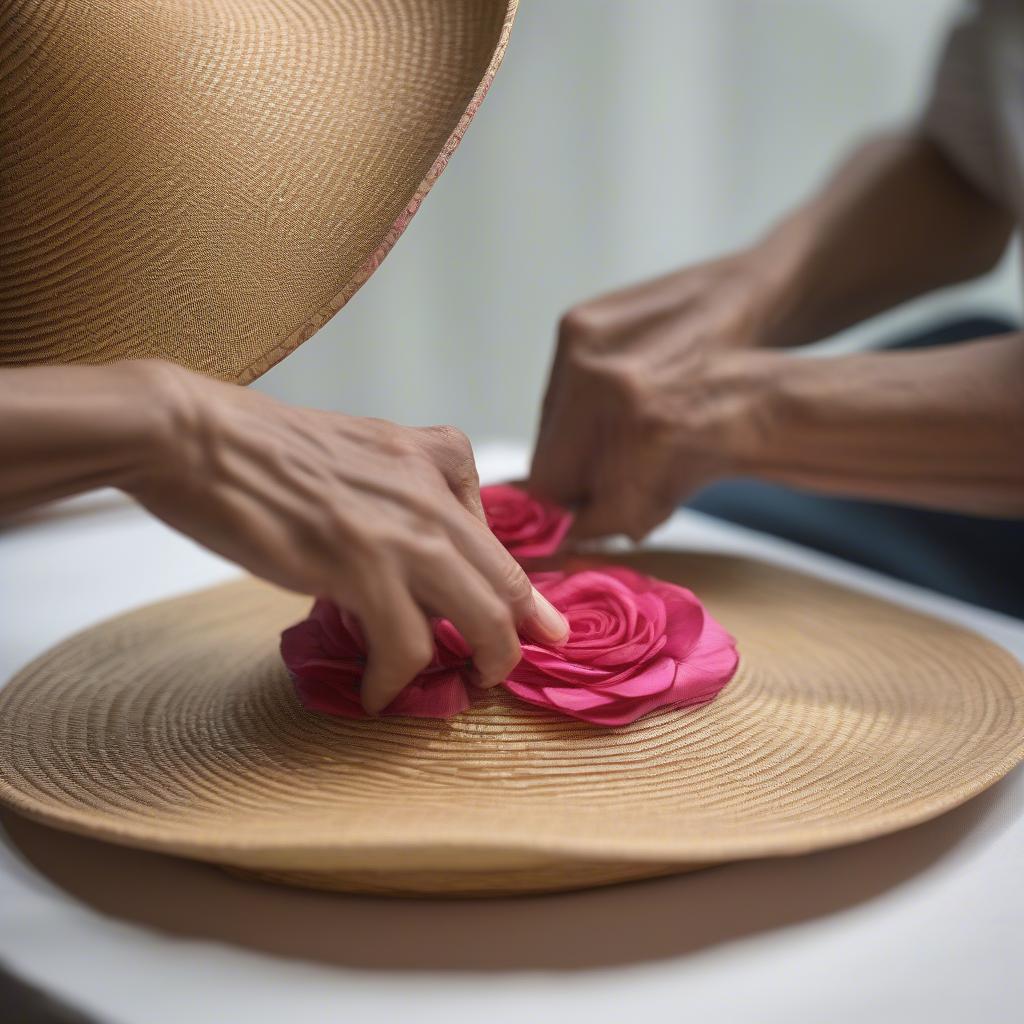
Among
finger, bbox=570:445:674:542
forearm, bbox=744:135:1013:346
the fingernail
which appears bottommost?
finger, bbox=570:445:674:542

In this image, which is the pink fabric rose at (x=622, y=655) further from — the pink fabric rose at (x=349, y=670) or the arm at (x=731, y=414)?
the arm at (x=731, y=414)

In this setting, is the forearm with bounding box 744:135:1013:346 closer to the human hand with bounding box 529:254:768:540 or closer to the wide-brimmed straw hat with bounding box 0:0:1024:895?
the human hand with bounding box 529:254:768:540

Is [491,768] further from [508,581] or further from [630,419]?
[630,419]

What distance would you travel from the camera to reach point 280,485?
569mm

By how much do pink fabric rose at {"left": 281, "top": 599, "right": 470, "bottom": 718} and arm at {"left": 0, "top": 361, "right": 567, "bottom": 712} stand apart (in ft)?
0.15

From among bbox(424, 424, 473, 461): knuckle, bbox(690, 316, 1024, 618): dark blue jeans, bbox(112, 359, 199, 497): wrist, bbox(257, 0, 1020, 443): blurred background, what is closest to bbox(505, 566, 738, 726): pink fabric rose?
bbox(424, 424, 473, 461): knuckle

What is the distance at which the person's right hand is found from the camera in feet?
1.83

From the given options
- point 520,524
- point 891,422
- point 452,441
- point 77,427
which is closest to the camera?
point 77,427

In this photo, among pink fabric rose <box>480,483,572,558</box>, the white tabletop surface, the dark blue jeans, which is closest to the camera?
the white tabletop surface

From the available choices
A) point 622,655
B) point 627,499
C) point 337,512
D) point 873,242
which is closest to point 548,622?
point 622,655

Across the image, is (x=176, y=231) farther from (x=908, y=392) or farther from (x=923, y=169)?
(x=923, y=169)

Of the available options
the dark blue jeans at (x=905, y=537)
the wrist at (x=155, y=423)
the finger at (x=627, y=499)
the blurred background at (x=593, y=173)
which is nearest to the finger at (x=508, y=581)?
the wrist at (x=155, y=423)

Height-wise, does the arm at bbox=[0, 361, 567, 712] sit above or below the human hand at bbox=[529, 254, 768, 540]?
above

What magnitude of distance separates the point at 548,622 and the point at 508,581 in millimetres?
56
